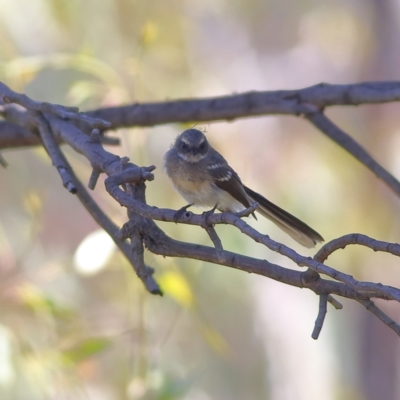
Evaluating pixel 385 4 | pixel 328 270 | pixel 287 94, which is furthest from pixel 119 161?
pixel 385 4

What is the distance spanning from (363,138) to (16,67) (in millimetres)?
3706

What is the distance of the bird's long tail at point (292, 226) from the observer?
7.64ft

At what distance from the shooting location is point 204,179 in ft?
8.46

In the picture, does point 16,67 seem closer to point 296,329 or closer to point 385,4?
point 296,329

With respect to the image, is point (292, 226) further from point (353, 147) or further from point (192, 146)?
point (192, 146)

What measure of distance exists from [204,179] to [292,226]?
0.43m

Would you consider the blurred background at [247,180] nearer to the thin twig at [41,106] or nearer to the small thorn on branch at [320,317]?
the thin twig at [41,106]

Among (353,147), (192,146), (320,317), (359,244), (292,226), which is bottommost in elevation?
(320,317)

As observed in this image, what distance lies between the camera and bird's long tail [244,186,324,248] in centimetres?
233

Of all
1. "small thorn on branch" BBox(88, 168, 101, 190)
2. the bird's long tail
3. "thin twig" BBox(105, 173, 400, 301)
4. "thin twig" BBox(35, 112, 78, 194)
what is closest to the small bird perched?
the bird's long tail

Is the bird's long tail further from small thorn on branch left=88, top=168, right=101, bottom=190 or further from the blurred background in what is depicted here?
the blurred background

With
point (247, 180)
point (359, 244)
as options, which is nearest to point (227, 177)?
point (359, 244)

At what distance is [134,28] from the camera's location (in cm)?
509

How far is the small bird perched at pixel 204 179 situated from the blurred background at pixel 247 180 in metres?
1.05
